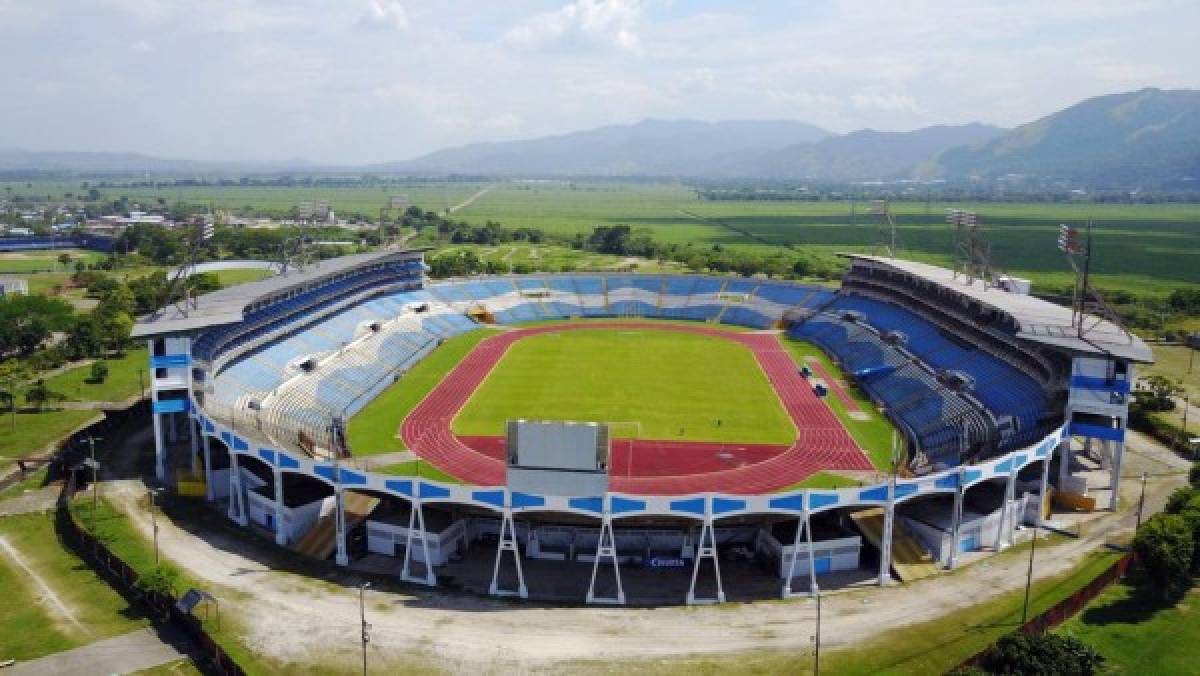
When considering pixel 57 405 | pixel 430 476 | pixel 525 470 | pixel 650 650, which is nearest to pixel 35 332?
pixel 57 405

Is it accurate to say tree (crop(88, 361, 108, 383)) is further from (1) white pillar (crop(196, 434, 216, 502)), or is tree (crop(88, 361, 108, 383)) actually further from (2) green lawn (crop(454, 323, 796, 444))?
(2) green lawn (crop(454, 323, 796, 444))

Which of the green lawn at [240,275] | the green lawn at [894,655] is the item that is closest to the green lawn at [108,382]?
the green lawn at [240,275]

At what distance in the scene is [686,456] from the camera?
58.7 m

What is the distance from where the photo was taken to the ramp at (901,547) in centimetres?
4284

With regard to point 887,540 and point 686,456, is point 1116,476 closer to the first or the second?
point 887,540

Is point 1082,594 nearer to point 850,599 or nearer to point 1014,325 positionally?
point 850,599

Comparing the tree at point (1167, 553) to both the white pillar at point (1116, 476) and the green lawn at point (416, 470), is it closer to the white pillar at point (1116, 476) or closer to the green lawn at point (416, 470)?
the white pillar at point (1116, 476)

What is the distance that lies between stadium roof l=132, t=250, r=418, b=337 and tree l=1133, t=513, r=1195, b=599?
177 feet

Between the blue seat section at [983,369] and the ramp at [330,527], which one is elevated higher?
the blue seat section at [983,369]

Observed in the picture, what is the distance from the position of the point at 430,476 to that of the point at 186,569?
603 inches

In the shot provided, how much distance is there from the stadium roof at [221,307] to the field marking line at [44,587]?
Answer: 572 inches

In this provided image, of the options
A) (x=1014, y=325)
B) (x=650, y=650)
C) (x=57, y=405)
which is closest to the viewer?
(x=650, y=650)

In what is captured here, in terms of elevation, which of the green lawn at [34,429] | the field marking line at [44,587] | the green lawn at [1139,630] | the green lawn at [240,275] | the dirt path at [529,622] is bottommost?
the field marking line at [44,587]

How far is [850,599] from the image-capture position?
40.3m
